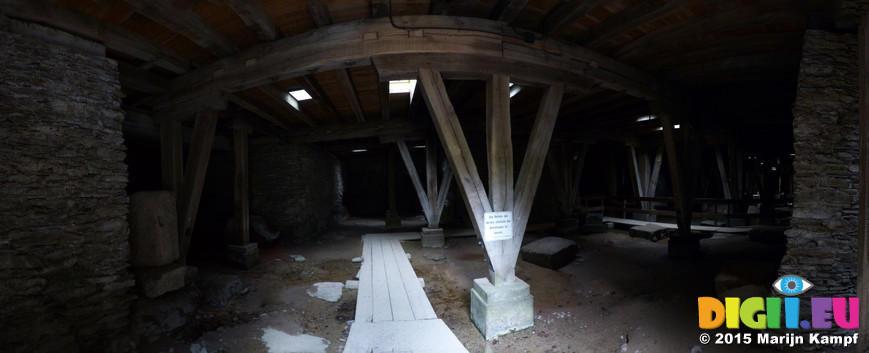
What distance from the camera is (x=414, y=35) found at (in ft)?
10.8

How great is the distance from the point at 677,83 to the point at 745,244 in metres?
3.63

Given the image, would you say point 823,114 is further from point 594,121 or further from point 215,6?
point 594,121

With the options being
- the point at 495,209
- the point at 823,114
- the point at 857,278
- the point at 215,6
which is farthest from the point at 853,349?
the point at 215,6

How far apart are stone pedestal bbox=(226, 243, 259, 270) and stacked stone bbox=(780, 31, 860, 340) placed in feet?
26.7

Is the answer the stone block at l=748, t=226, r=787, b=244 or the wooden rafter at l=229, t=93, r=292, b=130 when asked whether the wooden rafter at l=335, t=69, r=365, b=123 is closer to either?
the wooden rafter at l=229, t=93, r=292, b=130

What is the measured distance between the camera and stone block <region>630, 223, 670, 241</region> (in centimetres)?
766

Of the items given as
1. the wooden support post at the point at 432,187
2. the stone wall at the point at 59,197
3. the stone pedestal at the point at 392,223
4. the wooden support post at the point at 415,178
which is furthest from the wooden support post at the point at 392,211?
the stone wall at the point at 59,197

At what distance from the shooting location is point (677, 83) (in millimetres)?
5418

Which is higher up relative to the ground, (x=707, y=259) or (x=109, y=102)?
(x=109, y=102)

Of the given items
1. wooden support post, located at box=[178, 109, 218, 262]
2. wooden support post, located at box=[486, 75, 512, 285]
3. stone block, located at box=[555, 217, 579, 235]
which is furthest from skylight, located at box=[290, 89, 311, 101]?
stone block, located at box=[555, 217, 579, 235]

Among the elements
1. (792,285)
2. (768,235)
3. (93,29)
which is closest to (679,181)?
(768,235)

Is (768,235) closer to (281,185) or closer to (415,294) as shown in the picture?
(415,294)

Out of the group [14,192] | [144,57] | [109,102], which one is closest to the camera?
[14,192]

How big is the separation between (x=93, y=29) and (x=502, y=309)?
5.40 m
